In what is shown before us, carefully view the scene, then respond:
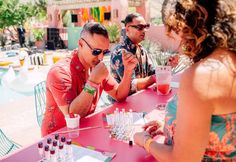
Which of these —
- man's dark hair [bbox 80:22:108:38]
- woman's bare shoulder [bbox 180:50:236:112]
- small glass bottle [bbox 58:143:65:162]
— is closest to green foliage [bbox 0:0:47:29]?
man's dark hair [bbox 80:22:108:38]

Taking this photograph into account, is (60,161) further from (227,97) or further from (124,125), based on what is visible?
(227,97)

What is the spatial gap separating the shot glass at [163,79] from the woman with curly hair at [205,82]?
1.42 meters

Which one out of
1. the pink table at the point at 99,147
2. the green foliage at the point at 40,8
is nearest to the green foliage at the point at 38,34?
the green foliage at the point at 40,8

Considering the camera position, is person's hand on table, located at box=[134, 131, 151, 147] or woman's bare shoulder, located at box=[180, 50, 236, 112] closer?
woman's bare shoulder, located at box=[180, 50, 236, 112]

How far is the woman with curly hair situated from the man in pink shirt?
973 mm

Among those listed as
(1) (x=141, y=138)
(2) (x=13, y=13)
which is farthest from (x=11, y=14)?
(1) (x=141, y=138)

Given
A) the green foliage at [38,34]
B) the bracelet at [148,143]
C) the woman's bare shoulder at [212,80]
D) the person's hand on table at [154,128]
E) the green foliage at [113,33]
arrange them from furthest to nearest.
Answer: the green foliage at [38,34] < the green foliage at [113,33] < the person's hand on table at [154,128] < the bracelet at [148,143] < the woman's bare shoulder at [212,80]

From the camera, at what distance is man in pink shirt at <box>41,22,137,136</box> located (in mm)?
2021

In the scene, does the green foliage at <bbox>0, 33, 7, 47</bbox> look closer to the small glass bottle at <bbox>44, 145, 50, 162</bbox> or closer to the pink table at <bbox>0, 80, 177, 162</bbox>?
the pink table at <bbox>0, 80, 177, 162</bbox>

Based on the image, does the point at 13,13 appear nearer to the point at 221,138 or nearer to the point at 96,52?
the point at 96,52

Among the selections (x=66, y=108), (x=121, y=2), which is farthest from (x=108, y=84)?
(x=121, y=2)

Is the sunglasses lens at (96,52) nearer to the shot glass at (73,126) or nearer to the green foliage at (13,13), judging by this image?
the shot glass at (73,126)

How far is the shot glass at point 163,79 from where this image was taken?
255cm

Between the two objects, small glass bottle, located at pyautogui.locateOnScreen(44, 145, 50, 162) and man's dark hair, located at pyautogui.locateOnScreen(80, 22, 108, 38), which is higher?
man's dark hair, located at pyautogui.locateOnScreen(80, 22, 108, 38)
